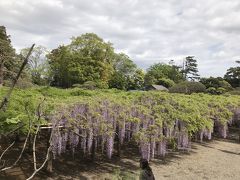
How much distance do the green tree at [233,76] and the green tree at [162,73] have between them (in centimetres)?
1012

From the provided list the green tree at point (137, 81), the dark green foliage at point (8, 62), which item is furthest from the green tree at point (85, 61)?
the dark green foliage at point (8, 62)

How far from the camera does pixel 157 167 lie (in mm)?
10625

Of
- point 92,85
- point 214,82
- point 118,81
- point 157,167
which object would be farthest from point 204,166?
point 118,81

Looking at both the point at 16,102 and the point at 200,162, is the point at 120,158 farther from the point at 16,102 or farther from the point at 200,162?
the point at 16,102

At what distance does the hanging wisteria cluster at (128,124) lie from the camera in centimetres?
958

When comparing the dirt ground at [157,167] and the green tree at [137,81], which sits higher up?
the green tree at [137,81]

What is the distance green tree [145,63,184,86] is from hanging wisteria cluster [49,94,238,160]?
38338 millimetres

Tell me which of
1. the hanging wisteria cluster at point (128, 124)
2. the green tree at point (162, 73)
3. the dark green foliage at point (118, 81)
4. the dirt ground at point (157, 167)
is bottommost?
the dirt ground at point (157, 167)

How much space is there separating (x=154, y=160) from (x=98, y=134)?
2.73m

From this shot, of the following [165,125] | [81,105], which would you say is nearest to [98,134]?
[81,105]

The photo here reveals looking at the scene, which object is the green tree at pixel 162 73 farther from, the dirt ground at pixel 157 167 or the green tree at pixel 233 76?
the dirt ground at pixel 157 167

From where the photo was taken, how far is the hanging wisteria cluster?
31.4 ft

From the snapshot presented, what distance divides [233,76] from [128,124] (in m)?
37.8

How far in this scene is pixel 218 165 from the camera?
11.2 metres
